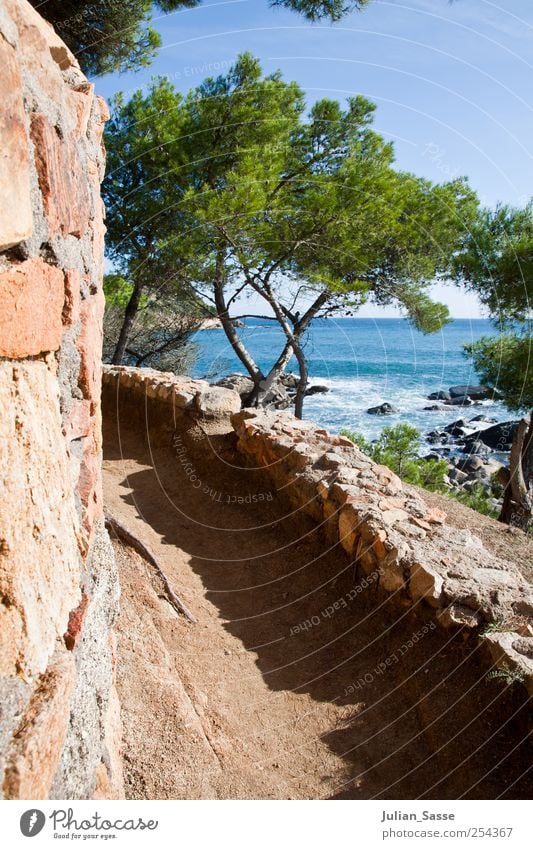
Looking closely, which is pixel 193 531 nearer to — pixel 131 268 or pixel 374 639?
pixel 374 639

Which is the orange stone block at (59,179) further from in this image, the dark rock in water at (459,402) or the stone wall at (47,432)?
the dark rock in water at (459,402)

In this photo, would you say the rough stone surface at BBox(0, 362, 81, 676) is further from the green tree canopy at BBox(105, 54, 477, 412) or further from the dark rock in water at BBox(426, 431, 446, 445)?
the dark rock in water at BBox(426, 431, 446, 445)

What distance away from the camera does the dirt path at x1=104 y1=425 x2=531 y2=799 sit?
309cm

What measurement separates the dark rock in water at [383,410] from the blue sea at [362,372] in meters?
0.28

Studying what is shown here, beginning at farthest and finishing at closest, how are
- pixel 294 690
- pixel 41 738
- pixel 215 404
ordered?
pixel 215 404 < pixel 294 690 < pixel 41 738

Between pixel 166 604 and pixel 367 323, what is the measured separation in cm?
7107

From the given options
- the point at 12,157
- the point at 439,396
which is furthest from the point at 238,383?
the point at 12,157

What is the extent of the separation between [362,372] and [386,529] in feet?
109

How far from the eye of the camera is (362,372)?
122ft

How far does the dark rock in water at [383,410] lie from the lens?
24656 millimetres

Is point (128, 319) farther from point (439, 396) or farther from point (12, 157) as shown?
point (439, 396)

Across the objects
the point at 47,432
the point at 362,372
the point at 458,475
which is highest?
the point at 362,372
